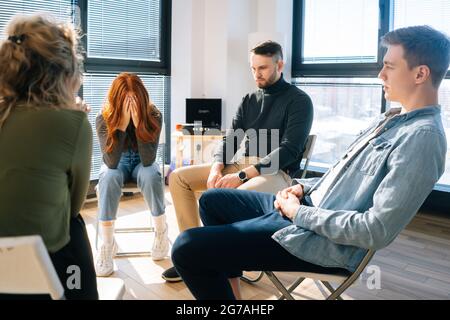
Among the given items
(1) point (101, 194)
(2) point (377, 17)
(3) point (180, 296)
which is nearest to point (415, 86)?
(3) point (180, 296)

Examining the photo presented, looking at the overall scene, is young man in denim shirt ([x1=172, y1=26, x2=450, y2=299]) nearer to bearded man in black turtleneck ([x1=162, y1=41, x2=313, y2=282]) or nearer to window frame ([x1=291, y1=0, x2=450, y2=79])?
bearded man in black turtleneck ([x1=162, y1=41, x2=313, y2=282])

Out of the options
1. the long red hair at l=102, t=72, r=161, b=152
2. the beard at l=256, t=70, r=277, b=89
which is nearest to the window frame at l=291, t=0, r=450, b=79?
the beard at l=256, t=70, r=277, b=89

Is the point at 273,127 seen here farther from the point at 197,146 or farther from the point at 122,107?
the point at 197,146

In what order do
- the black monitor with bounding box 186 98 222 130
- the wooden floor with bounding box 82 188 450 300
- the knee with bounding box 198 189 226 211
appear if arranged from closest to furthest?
the knee with bounding box 198 189 226 211 → the wooden floor with bounding box 82 188 450 300 → the black monitor with bounding box 186 98 222 130

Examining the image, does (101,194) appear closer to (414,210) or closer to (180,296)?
(180,296)

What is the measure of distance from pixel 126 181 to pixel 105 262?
561 mm

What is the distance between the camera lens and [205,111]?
4617 mm

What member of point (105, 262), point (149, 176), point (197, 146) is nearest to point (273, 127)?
point (149, 176)

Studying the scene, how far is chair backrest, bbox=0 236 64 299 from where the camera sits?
3.09ft

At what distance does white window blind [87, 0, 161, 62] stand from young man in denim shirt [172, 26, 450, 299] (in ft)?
11.4

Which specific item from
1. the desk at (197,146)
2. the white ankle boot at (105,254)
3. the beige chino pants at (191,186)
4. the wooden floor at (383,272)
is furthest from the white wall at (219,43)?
the white ankle boot at (105,254)

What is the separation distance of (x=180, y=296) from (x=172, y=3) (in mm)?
3684

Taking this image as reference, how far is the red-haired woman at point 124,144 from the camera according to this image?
275 centimetres

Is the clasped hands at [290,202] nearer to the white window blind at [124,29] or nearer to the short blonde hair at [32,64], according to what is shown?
the short blonde hair at [32,64]
